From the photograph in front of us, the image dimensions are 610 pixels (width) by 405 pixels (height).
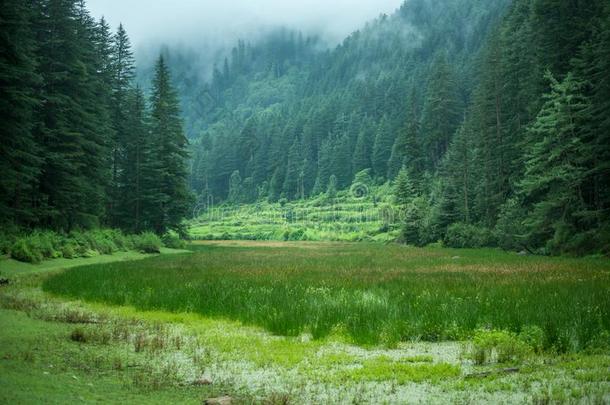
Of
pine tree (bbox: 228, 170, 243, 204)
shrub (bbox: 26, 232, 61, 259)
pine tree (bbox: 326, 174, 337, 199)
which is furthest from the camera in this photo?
pine tree (bbox: 228, 170, 243, 204)

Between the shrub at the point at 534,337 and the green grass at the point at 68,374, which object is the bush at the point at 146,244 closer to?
the green grass at the point at 68,374

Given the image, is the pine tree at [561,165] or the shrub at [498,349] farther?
the pine tree at [561,165]

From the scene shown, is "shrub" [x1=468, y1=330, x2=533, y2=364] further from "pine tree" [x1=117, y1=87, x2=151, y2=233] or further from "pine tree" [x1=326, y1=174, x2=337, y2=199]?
"pine tree" [x1=326, y1=174, x2=337, y2=199]

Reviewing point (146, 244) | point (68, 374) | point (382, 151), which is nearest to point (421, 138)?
point (382, 151)

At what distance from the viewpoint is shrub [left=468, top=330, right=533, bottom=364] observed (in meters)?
7.79

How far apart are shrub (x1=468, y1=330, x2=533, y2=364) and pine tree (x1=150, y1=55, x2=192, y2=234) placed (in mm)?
43239

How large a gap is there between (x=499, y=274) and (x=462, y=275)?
4.64 ft

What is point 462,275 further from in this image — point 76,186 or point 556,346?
point 76,186

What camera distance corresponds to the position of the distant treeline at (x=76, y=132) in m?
25.4

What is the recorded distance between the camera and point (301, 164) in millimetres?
131750

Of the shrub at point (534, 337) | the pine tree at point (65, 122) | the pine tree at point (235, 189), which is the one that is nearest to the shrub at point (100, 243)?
the pine tree at point (65, 122)

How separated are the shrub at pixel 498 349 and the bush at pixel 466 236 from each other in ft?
123

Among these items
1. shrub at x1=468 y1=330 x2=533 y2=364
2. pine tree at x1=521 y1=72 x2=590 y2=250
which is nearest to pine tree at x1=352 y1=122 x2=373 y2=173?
pine tree at x1=521 y1=72 x2=590 y2=250

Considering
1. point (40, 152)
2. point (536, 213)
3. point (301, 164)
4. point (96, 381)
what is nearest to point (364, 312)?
point (96, 381)
